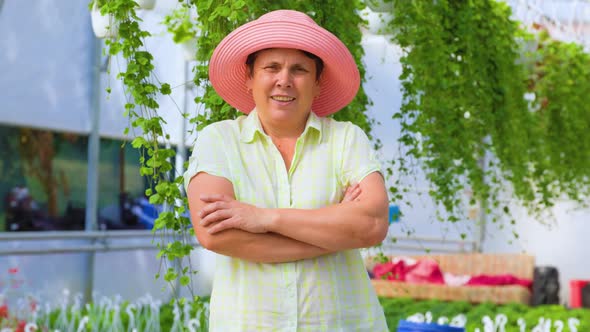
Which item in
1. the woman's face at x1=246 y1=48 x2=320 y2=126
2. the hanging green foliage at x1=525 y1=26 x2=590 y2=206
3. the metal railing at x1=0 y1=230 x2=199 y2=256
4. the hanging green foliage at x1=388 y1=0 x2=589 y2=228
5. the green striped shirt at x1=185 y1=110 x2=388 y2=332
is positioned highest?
the hanging green foliage at x1=525 y1=26 x2=590 y2=206

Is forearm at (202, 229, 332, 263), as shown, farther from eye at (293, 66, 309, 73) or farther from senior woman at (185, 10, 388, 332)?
eye at (293, 66, 309, 73)

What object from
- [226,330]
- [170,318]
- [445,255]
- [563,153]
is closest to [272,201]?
[226,330]

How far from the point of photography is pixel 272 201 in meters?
1.43

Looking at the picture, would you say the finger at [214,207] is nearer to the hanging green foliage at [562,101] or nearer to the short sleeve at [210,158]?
the short sleeve at [210,158]

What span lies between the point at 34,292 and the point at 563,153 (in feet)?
10.7

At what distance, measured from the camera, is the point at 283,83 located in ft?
4.66

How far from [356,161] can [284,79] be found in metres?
0.17

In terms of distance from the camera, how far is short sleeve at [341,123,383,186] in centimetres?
145

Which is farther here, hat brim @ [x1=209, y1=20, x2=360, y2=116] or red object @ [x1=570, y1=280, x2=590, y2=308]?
red object @ [x1=570, y1=280, x2=590, y2=308]

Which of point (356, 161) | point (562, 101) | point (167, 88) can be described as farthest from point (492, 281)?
point (356, 161)

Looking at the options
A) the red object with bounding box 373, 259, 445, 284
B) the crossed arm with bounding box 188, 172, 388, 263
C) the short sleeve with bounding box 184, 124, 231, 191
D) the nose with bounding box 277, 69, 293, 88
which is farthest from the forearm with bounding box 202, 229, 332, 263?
the red object with bounding box 373, 259, 445, 284

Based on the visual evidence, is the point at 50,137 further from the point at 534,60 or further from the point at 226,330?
the point at 226,330

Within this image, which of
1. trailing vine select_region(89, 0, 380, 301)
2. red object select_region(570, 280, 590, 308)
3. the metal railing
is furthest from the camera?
red object select_region(570, 280, 590, 308)

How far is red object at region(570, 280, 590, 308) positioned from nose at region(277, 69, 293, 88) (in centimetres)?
770
